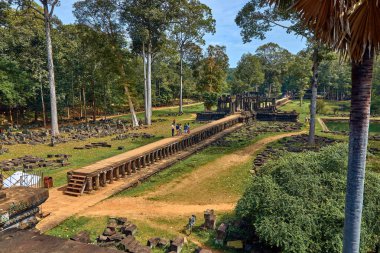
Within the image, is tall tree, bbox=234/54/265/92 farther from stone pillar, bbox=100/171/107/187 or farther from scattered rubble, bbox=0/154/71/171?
stone pillar, bbox=100/171/107/187

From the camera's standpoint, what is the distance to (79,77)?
1684 inches

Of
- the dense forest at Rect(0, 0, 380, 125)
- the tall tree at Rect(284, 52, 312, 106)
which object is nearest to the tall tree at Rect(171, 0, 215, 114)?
the dense forest at Rect(0, 0, 380, 125)

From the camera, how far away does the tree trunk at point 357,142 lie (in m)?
4.89

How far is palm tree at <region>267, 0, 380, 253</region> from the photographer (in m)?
4.47

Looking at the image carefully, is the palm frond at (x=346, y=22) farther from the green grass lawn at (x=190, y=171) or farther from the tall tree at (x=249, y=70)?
the tall tree at (x=249, y=70)

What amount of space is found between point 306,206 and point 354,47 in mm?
5767

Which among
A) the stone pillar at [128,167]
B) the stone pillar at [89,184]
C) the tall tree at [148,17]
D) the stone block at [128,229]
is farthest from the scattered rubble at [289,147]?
the tall tree at [148,17]

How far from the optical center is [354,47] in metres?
4.67

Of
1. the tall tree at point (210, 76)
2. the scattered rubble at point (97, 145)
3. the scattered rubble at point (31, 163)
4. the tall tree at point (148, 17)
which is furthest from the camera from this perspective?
the tall tree at point (210, 76)

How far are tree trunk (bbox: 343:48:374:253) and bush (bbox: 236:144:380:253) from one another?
3.30 metres

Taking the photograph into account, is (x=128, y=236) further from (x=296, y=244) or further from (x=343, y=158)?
(x=343, y=158)

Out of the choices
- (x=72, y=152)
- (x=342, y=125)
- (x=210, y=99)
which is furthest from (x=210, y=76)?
(x=72, y=152)

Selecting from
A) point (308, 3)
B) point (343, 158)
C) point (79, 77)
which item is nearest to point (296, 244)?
point (343, 158)

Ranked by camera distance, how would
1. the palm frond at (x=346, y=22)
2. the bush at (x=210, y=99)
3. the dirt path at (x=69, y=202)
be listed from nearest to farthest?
1. the palm frond at (x=346, y=22)
2. the dirt path at (x=69, y=202)
3. the bush at (x=210, y=99)
